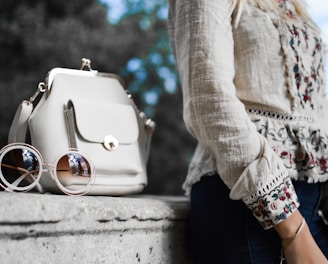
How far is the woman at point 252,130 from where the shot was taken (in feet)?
2.84

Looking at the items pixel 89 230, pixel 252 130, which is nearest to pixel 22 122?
pixel 89 230

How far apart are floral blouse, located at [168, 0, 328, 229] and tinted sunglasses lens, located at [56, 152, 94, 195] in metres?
0.20

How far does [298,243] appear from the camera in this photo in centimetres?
86

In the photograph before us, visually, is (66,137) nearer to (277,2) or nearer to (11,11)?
(277,2)

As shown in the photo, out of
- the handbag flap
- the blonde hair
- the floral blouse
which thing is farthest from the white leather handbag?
the blonde hair

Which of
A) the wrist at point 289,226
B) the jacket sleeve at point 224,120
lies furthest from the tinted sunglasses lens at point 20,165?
the wrist at point 289,226

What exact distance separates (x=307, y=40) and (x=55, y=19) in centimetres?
211

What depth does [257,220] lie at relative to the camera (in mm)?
908

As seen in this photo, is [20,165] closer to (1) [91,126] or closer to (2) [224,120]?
(1) [91,126]

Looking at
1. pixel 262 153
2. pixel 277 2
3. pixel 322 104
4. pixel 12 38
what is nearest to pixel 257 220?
pixel 262 153

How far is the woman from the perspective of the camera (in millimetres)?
867

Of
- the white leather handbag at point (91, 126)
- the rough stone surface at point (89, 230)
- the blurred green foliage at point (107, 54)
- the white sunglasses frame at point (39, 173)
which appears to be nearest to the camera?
the rough stone surface at point (89, 230)

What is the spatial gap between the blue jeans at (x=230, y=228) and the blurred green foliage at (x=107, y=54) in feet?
6.02

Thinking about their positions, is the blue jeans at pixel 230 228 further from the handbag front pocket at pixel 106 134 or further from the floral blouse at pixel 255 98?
the handbag front pocket at pixel 106 134
